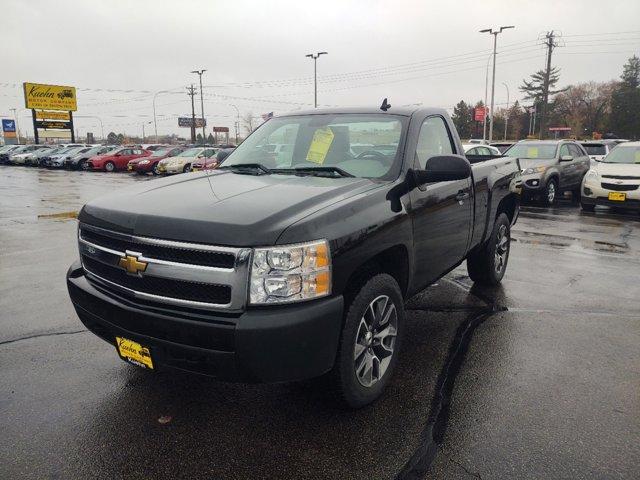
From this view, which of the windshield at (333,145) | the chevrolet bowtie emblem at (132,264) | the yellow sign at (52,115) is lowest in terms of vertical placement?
the chevrolet bowtie emblem at (132,264)

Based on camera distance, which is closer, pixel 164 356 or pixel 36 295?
pixel 164 356

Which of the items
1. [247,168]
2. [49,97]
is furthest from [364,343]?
[49,97]

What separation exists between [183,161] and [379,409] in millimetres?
25926

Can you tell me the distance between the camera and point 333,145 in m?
3.77

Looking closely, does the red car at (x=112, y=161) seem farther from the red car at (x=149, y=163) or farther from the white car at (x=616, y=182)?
the white car at (x=616, y=182)

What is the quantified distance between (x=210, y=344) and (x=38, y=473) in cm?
110

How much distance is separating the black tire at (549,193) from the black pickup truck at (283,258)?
10397 millimetres

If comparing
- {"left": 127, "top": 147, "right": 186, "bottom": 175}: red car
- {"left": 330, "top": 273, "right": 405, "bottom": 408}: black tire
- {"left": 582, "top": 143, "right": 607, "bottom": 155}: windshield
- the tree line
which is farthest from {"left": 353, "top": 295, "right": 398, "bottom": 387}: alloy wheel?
the tree line

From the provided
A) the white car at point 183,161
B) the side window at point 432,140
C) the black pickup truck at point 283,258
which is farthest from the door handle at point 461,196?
the white car at point 183,161

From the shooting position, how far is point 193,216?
8.24 feet

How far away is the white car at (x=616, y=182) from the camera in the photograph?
11.1 meters

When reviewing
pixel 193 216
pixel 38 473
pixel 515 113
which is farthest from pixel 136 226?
pixel 515 113

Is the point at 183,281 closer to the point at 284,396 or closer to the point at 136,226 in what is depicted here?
the point at 136,226

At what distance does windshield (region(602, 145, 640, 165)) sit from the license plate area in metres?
1.30
